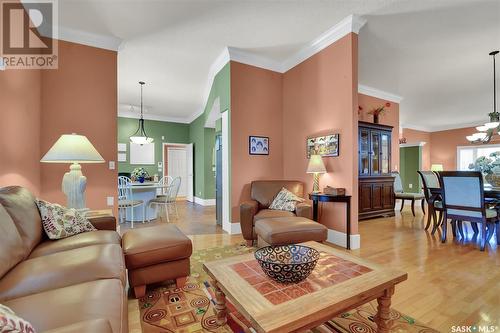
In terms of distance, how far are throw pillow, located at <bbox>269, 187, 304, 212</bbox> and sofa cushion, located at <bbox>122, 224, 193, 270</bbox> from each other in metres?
1.64

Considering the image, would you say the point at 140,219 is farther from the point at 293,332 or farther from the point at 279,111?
the point at 293,332

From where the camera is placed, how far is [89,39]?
3.41 metres

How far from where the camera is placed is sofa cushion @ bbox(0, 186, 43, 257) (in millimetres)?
1581

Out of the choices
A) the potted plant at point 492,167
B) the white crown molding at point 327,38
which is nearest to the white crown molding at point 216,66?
the white crown molding at point 327,38

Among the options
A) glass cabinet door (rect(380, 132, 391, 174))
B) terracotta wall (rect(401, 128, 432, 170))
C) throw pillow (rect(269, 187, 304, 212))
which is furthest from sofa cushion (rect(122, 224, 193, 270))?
terracotta wall (rect(401, 128, 432, 170))

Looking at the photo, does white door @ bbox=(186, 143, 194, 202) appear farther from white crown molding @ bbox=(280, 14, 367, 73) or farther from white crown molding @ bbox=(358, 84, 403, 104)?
white crown molding @ bbox=(358, 84, 403, 104)

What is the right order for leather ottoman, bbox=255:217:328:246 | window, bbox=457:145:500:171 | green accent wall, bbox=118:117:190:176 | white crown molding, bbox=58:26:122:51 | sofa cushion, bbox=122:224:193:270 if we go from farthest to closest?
window, bbox=457:145:500:171 < green accent wall, bbox=118:117:190:176 < white crown molding, bbox=58:26:122:51 < leather ottoman, bbox=255:217:328:246 < sofa cushion, bbox=122:224:193:270

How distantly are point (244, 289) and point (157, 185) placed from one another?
411cm

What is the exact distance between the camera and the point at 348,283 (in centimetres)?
128

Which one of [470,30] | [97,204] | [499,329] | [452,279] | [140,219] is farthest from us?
[140,219]

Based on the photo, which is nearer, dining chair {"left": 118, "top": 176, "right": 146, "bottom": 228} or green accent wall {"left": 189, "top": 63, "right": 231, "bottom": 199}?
dining chair {"left": 118, "top": 176, "right": 146, "bottom": 228}

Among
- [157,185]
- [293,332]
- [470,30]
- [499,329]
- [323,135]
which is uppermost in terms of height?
[470,30]

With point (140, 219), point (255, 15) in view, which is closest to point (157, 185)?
point (140, 219)

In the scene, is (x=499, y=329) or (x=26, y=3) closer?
(x=499, y=329)
